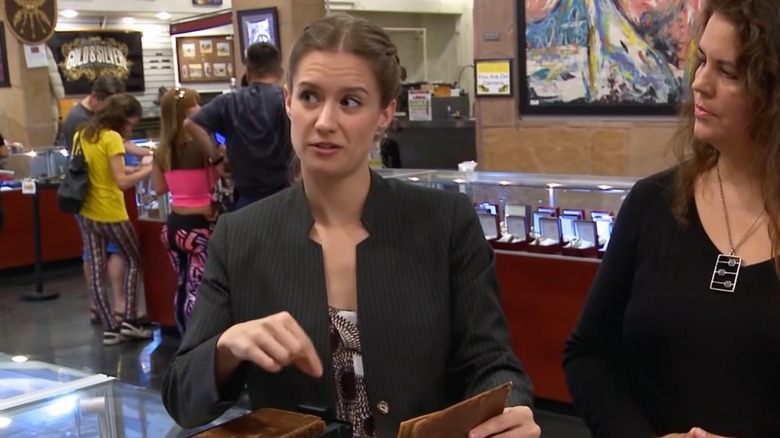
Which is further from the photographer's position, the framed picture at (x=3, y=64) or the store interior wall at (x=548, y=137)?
the framed picture at (x=3, y=64)

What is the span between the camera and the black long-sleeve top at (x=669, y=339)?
5.10ft

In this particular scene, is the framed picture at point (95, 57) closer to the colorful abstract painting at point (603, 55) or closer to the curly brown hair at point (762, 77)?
the colorful abstract painting at point (603, 55)

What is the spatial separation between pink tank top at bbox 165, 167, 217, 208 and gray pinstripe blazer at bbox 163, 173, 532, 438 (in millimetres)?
3879

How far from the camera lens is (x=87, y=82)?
16500mm

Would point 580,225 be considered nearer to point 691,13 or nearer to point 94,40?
point 691,13

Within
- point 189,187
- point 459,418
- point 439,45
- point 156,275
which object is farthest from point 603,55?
point 439,45

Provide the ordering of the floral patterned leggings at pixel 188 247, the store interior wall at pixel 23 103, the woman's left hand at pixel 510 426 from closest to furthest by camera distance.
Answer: the woman's left hand at pixel 510 426, the floral patterned leggings at pixel 188 247, the store interior wall at pixel 23 103

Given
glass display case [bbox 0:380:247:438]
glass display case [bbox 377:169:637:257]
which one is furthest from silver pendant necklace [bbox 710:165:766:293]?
glass display case [bbox 377:169:637:257]

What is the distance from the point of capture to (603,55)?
20.6 feet

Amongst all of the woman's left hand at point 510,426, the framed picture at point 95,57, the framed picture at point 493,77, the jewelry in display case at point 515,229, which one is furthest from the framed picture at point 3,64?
the woman's left hand at point 510,426

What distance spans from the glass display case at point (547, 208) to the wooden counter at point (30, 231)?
5189mm

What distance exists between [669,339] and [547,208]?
9.36 feet

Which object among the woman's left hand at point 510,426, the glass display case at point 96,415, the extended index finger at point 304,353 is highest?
the extended index finger at point 304,353

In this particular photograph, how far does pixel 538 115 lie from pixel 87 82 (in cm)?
1189
